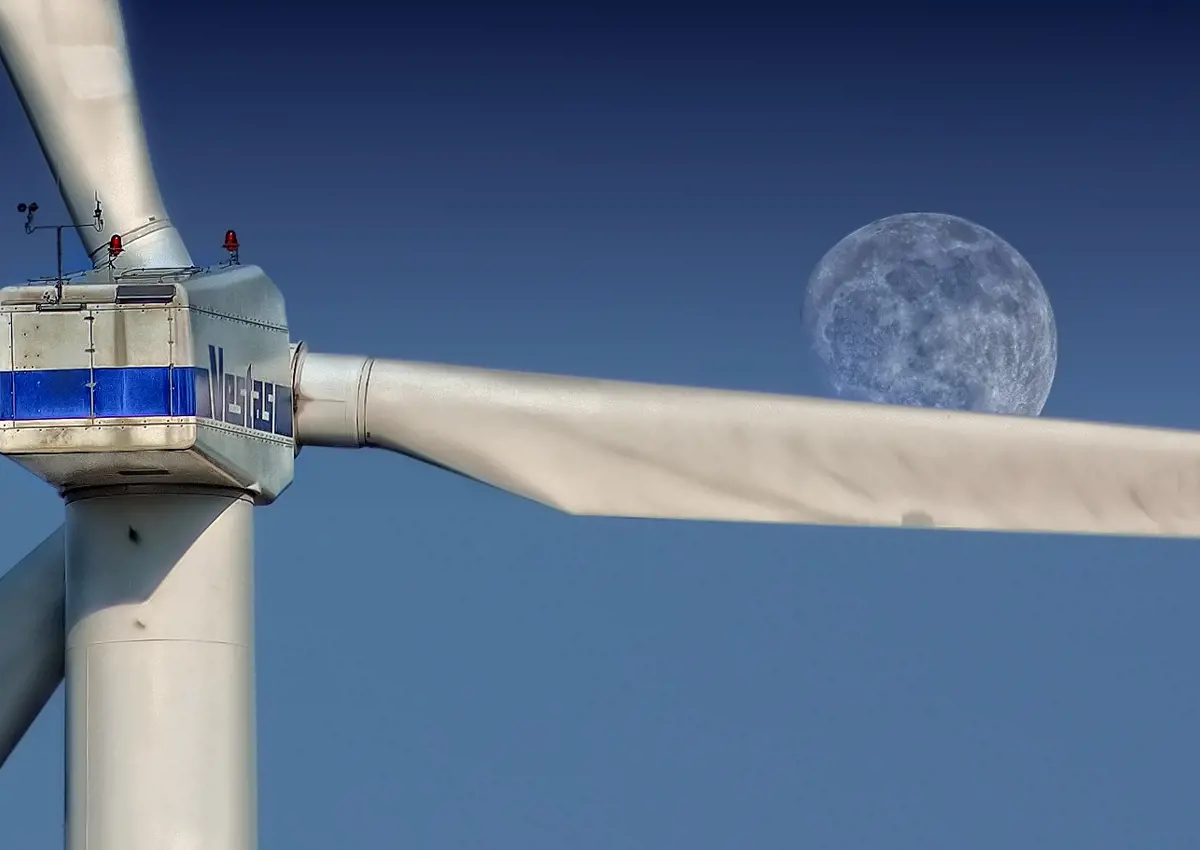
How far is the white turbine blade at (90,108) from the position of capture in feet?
68.2

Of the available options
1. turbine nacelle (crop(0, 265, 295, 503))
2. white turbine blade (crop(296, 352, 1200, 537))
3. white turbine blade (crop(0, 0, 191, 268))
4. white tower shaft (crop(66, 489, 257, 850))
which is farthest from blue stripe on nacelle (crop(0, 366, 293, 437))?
white turbine blade (crop(0, 0, 191, 268))

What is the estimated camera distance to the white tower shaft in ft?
62.8

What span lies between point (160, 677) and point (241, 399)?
1.87 metres

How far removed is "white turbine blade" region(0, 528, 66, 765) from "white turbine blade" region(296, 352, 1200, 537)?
2.24m

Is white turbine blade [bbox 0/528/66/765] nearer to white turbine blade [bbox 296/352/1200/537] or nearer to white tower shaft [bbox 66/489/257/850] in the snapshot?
white tower shaft [bbox 66/489/257/850]

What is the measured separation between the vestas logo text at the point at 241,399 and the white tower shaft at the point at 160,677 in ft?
1.81

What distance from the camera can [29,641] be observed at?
20.5 metres

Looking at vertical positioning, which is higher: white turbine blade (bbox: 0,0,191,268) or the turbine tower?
white turbine blade (bbox: 0,0,191,268)

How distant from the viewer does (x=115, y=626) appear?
761 inches

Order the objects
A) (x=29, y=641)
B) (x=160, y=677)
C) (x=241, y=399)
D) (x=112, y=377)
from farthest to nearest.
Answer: (x=29, y=641)
(x=160, y=677)
(x=241, y=399)
(x=112, y=377)

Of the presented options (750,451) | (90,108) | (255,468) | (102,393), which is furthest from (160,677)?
(90,108)

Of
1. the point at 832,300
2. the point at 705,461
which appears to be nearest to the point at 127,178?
the point at 705,461

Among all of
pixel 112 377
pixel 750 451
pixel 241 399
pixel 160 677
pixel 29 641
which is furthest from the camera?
pixel 29 641

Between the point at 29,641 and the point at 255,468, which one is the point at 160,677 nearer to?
the point at 255,468
